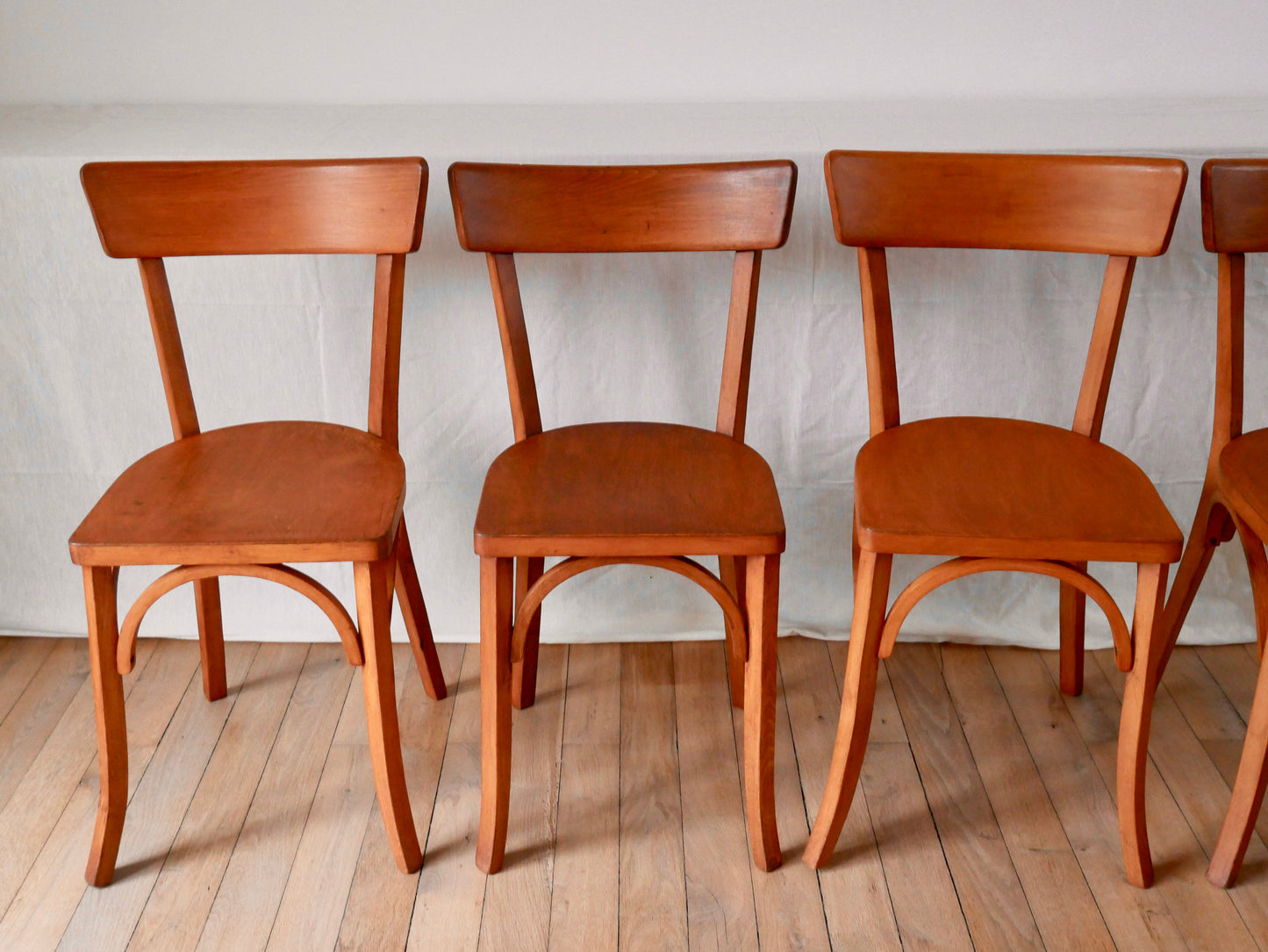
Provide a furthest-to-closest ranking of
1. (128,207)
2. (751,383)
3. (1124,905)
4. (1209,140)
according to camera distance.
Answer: (751,383) → (1209,140) → (128,207) → (1124,905)

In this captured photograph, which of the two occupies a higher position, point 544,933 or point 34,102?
point 34,102

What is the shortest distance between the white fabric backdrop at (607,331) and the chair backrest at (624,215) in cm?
16

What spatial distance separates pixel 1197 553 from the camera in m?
1.62

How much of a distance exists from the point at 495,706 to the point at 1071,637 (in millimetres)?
957

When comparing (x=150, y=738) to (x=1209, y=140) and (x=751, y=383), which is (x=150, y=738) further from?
(x=1209, y=140)

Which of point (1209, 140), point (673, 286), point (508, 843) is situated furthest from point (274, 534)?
point (1209, 140)

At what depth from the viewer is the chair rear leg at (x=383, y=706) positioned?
53.1 inches

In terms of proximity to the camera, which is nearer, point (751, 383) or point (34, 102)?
point (751, 383)

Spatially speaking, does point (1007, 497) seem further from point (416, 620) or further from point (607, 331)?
point (416, 620)

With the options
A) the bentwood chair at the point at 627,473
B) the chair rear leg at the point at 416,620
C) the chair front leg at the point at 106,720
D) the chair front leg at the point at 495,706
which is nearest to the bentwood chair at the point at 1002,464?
the bentwood chair at the point at 627,473

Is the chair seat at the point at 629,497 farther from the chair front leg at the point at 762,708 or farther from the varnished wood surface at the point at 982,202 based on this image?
the varnished wood surface at the point at 982,202

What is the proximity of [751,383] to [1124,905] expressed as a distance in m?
0.92

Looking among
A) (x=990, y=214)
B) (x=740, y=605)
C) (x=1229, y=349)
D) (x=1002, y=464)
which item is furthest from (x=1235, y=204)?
(x=740, y=605)

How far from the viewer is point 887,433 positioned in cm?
157
